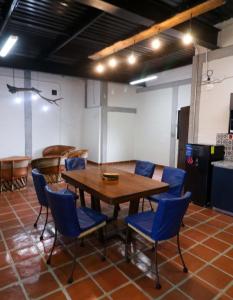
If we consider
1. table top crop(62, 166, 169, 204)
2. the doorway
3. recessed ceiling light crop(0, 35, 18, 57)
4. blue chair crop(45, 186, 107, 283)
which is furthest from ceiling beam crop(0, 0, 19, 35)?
the doorway

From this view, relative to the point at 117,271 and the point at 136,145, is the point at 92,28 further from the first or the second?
the point at 136,145

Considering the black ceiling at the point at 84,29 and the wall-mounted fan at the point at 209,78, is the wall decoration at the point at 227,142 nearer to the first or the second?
the wall-mounted fan at the point at 209,78

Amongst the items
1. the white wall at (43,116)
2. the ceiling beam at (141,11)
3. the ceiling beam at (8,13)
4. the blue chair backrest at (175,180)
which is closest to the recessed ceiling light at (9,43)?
the ceiling beam at (8,13)

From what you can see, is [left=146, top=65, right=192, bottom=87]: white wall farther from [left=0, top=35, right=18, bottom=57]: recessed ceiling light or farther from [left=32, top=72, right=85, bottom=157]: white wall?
[left=0, top=35, right=18, bottom=57]: recessed ceiling light

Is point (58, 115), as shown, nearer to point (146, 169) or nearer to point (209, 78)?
point (146, 169)

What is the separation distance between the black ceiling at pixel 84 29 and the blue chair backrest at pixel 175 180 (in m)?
2.27

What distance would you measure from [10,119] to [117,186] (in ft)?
18.8

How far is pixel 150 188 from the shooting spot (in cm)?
249

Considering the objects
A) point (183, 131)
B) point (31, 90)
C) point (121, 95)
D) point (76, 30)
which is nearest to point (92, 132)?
point (121, 95)

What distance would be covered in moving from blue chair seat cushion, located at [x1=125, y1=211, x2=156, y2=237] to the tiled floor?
44cm

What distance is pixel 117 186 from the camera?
8.41ft

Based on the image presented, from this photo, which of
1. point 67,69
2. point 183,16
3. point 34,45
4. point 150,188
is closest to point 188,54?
point 183,16

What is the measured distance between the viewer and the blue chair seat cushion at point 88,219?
7.24 ft

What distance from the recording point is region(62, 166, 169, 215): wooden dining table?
2.25 meters
